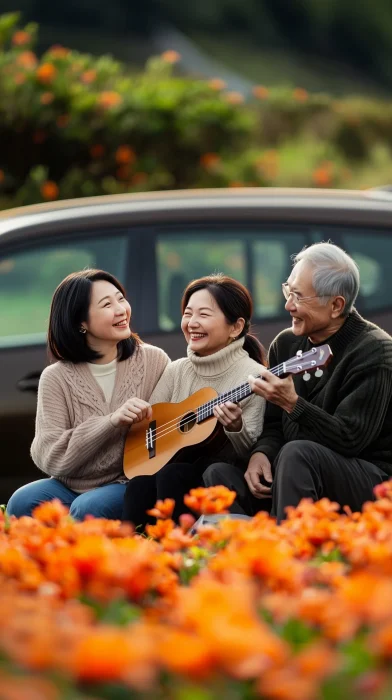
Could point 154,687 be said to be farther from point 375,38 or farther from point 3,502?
point 375,38

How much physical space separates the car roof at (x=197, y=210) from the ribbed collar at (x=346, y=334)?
2051 mm

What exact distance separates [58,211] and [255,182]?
270 inches

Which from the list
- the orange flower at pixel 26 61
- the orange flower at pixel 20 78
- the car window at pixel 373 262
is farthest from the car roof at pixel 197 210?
the orange flower at pixel 26 61

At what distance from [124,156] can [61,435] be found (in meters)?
6.48

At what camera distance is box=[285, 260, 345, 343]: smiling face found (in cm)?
352

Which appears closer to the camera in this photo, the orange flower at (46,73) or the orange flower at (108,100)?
the orange flower at (46,73)

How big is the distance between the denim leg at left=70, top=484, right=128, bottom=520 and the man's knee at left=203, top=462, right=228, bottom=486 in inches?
13.3

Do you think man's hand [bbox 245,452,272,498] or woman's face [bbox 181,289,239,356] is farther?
woman's face [bbox 181,289,239,356]

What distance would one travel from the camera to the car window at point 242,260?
553 centimetres

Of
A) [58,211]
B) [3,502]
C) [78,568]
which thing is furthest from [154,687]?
[58,211]

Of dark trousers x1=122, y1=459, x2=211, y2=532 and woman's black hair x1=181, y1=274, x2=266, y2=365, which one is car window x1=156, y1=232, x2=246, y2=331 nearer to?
woman's black hair x1=181, y1=274, x2=266, y2=365

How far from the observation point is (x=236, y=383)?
147 inches

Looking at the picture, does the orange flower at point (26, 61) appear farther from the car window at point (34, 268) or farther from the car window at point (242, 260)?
the car window at point (242, 260)

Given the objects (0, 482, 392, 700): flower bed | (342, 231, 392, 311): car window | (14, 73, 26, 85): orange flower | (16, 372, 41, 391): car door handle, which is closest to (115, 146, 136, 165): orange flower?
(14, 73, 26, 85): orange flower
